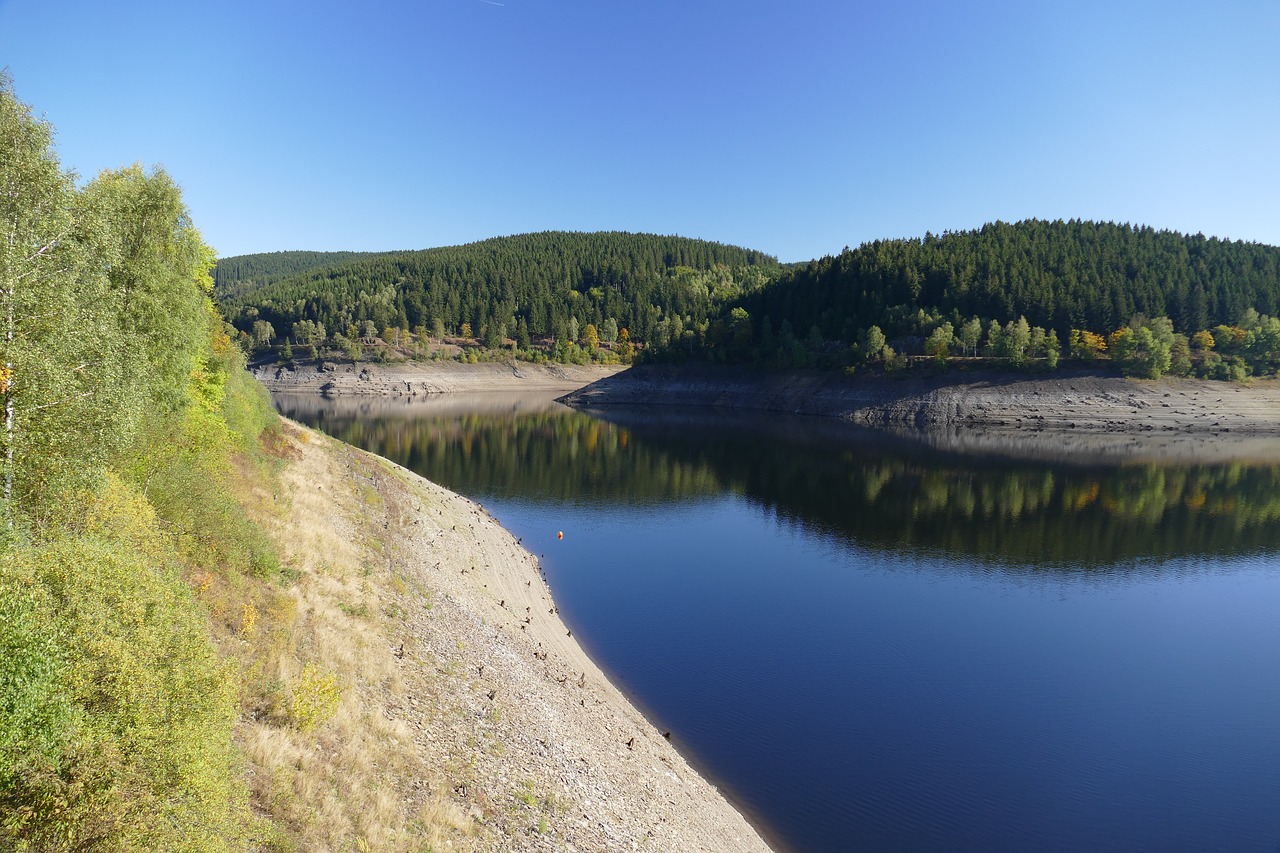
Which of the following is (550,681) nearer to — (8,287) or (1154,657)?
(8,287)

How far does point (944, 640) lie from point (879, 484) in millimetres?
30183

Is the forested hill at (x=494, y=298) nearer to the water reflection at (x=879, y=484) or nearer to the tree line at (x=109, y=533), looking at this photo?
the water reflection at (x=879, y=484)

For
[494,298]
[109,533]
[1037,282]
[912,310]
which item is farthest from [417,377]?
[109,533]

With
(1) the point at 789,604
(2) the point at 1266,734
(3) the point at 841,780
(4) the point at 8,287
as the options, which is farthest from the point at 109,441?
(2) the point at 1266,734

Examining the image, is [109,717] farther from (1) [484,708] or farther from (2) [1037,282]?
(2) [1037,282]

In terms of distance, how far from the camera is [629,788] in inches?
551

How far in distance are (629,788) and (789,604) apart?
16223 millimetres

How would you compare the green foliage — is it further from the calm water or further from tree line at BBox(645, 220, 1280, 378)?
tree line at BBox(645, 220, 1280, 378)

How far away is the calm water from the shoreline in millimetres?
2110

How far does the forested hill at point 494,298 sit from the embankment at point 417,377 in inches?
536

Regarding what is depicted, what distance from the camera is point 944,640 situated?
25344mm

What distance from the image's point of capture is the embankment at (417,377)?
129875mm

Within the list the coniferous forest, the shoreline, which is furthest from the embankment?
the shoreline

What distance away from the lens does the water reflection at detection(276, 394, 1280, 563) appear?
1548 inches
